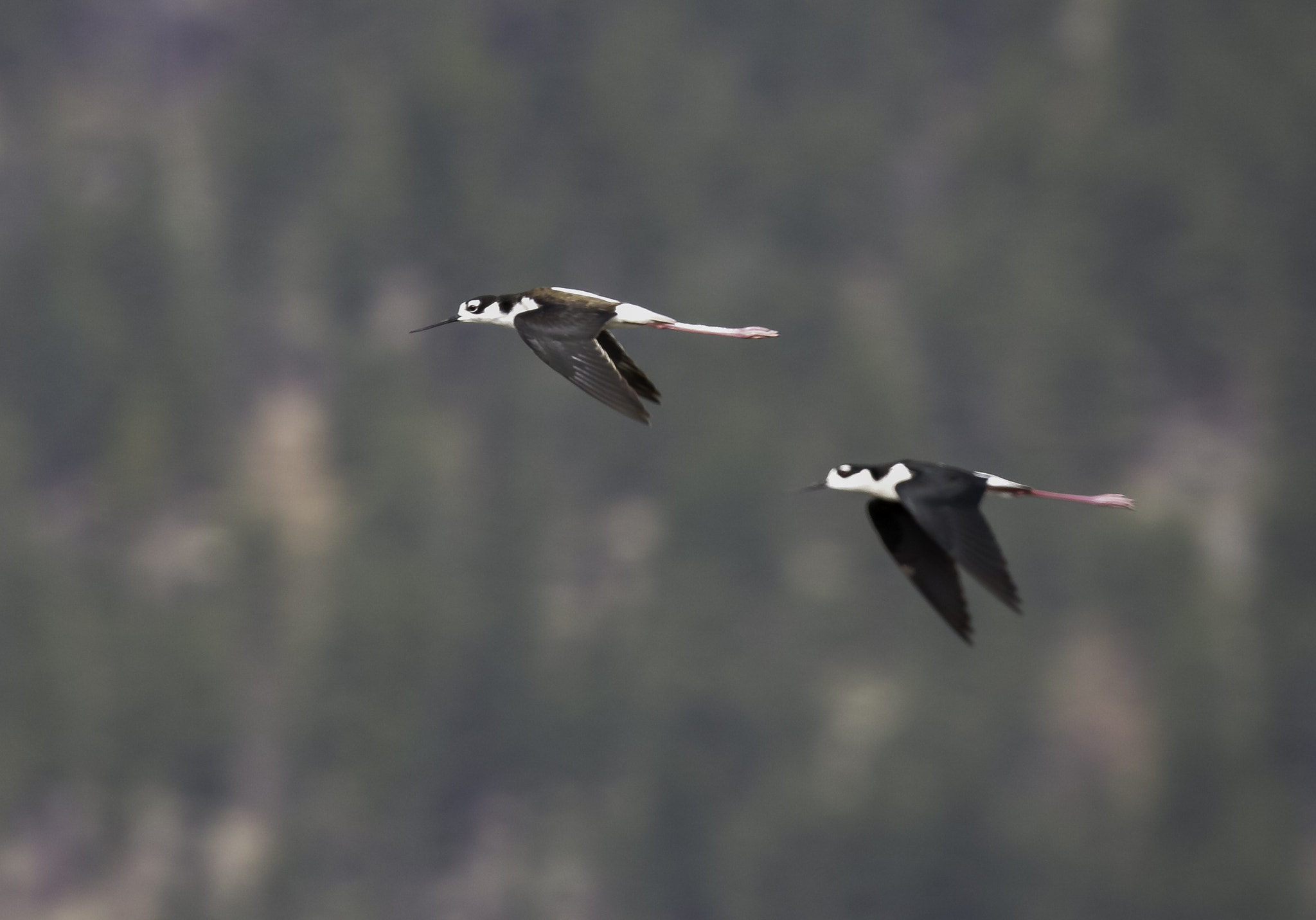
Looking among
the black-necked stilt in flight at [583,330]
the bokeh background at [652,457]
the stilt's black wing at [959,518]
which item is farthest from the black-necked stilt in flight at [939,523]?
the bokeh background at [652,457]

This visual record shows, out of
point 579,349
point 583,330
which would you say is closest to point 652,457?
point 583,330

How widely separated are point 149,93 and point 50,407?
2048cm

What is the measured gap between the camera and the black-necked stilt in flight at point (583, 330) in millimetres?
13938

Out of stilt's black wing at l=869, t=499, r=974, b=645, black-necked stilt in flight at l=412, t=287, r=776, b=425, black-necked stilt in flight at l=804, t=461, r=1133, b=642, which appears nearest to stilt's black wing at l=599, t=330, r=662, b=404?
black-necked stilt in flight at l=412, t=287, r=776, b=425

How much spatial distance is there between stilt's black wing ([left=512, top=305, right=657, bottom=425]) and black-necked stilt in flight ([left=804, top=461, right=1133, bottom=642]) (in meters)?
1.36

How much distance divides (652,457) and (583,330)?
7111cm

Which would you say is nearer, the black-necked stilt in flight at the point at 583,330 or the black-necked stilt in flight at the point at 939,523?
the black-necked stilt in flight at the point at 939,523

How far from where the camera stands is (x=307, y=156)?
99562 mm

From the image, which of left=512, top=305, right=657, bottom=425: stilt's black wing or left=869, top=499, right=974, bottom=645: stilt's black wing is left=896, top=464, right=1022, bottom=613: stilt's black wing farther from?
left=512, top=305, right=657, bottom=425: stilt's black wing

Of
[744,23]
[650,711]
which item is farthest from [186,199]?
[650,711]

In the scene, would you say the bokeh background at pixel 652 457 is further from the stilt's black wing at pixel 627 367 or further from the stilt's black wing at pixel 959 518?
the stilt's black wing at pixel 959 518

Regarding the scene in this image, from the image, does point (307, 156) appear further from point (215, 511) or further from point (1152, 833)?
point (1152, 833)

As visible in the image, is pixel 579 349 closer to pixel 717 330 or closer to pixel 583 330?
pixel 583 330

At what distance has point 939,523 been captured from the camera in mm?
12664
